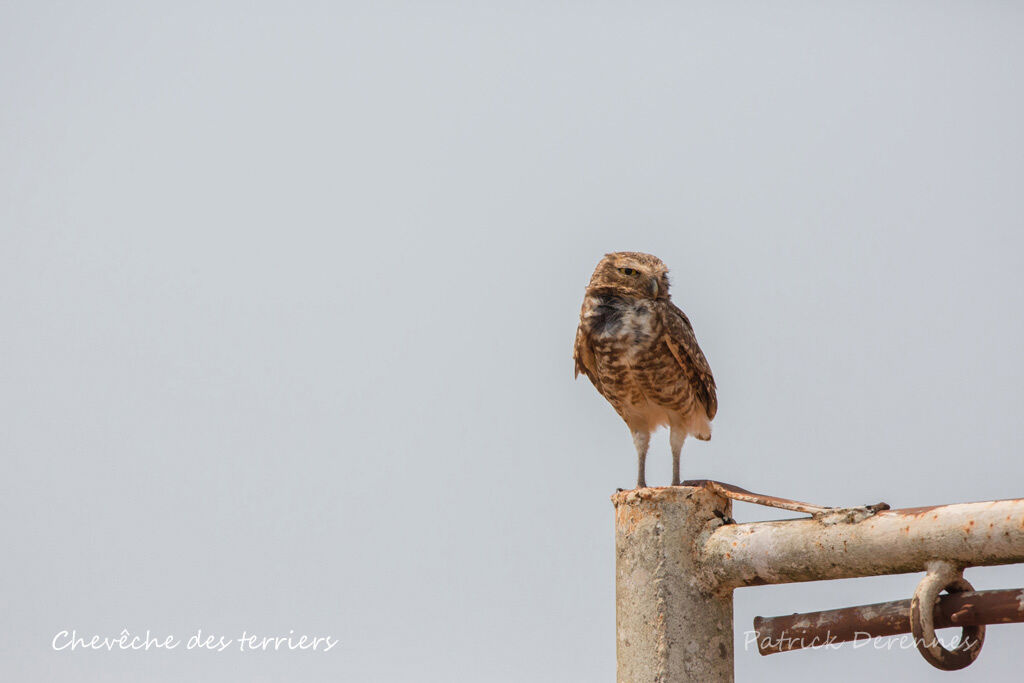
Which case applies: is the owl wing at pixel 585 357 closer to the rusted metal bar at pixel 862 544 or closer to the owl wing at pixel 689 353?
the owl wing at pixel 689 353

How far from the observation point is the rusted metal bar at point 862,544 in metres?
3.63

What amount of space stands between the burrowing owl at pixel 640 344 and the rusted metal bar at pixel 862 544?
9.40 ft

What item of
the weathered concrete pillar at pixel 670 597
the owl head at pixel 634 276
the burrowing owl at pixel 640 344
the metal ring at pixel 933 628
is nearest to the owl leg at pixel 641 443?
the burrowing owl at pixel 640 344

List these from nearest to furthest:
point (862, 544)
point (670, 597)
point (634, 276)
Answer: point (862, 544) < point (670, 597) < point (634, 276)

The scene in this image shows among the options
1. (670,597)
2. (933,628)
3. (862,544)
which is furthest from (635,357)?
(933,628)

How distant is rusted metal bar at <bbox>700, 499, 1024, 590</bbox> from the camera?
3.63 metres

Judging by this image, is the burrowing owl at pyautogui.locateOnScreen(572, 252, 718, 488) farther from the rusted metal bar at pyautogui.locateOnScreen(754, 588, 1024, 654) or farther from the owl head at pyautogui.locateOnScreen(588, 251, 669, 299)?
the rusted metal bar at pyautogui.locateOnScreen(754, 588, 1024, 654)

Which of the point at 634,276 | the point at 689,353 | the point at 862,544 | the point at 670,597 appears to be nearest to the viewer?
the point at 862,544

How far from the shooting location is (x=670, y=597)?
179 inches

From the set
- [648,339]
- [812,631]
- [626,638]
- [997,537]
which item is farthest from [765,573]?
[648,339]

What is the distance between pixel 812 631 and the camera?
Result: 4.27 meters

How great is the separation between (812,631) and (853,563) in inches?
14.2

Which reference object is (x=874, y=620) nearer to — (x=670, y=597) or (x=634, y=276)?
(x=670, y=597)

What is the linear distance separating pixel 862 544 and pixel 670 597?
32.9 inches
